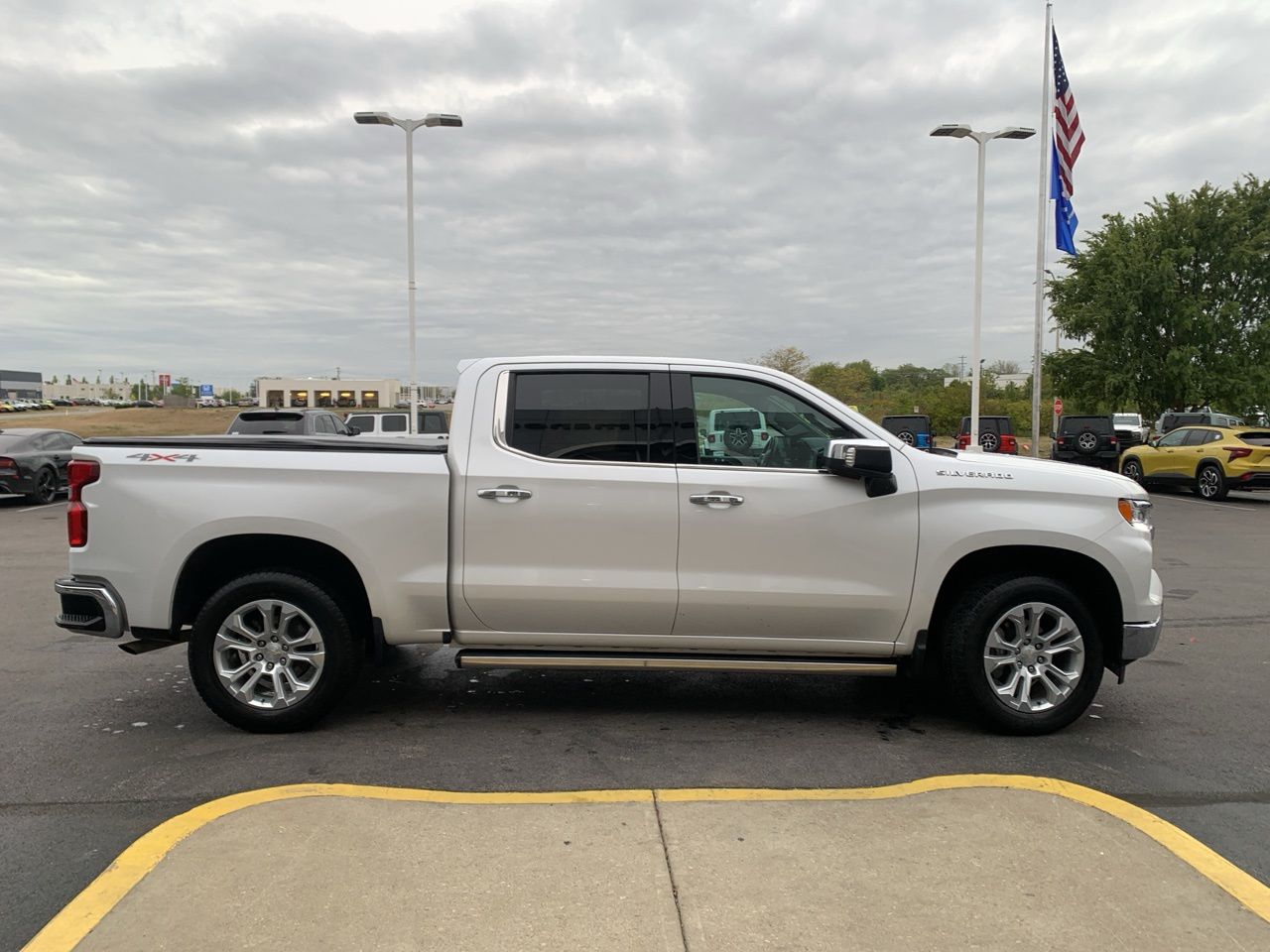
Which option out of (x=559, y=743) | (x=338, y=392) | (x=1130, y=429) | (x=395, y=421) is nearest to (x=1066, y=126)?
(x=395, y=421)

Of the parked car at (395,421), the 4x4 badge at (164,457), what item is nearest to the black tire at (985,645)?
the 4x4 badge at (164,457)

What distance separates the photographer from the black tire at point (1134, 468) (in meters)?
20.2

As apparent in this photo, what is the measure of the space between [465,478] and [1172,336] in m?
33.0

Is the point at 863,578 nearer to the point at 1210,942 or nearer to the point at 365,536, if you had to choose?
the point at 1210,942

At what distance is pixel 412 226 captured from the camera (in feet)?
79.4

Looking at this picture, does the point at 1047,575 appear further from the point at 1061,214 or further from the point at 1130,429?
the point at 1130,429

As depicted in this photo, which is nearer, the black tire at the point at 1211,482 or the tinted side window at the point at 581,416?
the tinted side window at the point at 581,416

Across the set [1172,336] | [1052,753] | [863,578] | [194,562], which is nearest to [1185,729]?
[1052,753]

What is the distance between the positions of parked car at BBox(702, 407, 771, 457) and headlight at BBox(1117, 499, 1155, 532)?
6.07ft

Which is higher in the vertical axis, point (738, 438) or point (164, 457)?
point (738, 438)

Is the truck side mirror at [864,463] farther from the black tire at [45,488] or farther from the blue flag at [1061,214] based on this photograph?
the blue flag at [1061,214]

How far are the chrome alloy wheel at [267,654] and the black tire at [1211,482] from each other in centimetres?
1901

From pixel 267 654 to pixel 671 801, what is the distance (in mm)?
2245

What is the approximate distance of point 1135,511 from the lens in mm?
4609
